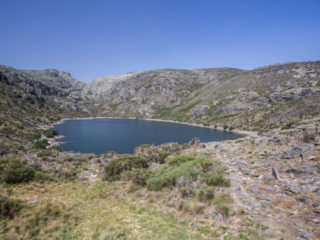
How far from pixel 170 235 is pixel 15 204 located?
740cm

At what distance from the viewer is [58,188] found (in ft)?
36.1

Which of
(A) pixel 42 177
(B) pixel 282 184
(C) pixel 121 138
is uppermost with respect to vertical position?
(B) pixel 282 184

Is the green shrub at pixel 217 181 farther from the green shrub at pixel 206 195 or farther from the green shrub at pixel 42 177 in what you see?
the green shrub at pixel 42 177

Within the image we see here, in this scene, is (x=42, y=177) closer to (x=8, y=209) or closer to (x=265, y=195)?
(x=8, y=209)

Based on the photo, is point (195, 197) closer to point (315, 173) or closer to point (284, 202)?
point (284, 202)

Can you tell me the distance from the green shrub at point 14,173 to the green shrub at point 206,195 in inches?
471

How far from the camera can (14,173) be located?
10.9m

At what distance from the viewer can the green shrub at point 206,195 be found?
801 cm

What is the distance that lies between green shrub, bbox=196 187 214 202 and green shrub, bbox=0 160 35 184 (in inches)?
471

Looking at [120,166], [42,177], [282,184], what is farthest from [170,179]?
[42,177]

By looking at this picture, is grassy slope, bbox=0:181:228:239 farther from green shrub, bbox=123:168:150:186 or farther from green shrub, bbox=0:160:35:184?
green shrub, bbox=123:168:150:186

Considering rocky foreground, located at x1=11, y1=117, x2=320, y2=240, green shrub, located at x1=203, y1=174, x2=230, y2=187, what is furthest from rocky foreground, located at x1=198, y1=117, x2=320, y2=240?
green shrub, located at x1=203, y1=174, x2=230, y2=187

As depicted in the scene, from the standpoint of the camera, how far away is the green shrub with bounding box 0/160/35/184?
10705 mm

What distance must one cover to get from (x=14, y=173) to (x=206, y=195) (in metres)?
12.7
